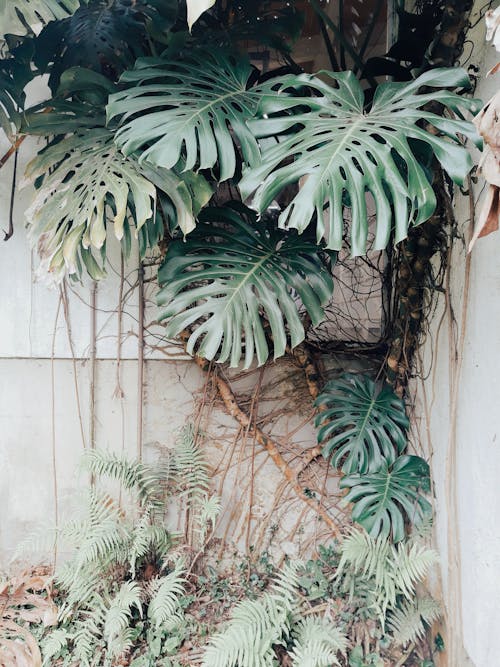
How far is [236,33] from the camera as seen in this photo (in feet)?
6.13

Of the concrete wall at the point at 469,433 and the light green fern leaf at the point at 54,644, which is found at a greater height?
the concrete wall at the point at 469,433

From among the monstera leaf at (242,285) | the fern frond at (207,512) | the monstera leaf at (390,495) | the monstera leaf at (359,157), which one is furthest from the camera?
the fern frond at (207,512)

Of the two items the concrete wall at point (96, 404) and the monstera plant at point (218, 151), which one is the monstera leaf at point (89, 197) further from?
the concrete wall at point (96, 404)

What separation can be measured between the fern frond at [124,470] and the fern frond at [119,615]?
0.38 m

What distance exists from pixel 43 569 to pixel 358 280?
219cm

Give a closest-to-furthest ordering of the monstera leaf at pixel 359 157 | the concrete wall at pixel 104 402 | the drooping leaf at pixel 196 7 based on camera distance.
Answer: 1. the drooping leaf at pixel 196 7
2. the monstera leaf at pixel 359 157
3. the concrete wall at pixel 104 402

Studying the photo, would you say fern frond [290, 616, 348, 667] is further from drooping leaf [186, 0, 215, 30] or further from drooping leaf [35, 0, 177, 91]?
drooping leaf [35, 0, 177, 91]

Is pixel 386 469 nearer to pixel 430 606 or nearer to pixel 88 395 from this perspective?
pixel 430 606

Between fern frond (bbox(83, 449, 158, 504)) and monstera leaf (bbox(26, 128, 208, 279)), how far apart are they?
921 millimetres

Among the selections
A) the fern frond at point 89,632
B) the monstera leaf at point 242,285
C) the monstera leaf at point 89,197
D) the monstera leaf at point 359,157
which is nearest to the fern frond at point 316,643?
the fern frond at point 89,632

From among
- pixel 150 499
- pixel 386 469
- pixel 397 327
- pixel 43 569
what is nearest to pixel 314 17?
pixel 397 327

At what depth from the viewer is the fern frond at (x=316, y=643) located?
1656 mm

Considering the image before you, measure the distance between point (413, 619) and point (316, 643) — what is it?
1.31 feet

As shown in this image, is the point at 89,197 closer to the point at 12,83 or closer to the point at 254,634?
the point at 12,83
